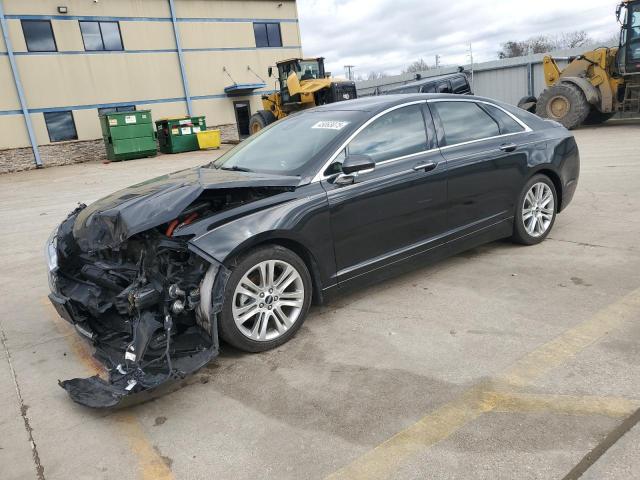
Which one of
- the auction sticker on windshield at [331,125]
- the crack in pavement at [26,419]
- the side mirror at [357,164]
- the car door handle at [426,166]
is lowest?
the crack in pavement at [26,419]

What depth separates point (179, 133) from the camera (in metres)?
22.3

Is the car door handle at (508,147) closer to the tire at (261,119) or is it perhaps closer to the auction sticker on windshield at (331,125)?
the auction sticker on windshield at (331,125)

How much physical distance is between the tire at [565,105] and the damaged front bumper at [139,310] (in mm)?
15712

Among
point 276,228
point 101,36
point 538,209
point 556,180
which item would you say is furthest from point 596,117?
point 101,36

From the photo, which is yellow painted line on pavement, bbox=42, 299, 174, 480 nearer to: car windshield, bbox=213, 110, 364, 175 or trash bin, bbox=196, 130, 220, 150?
car windshield, bbox=213, 110, 364, 175

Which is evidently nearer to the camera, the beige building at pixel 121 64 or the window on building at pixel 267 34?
the beige building at pixel 121 64

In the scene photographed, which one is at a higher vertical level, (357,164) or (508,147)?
(357,164)

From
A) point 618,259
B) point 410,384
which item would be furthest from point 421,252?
point 618,259

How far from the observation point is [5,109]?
2083 cm

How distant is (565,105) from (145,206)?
52.8 feet

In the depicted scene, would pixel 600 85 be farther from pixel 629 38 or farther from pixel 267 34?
pixel 267 34

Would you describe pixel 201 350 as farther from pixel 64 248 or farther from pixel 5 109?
pixel 5 109

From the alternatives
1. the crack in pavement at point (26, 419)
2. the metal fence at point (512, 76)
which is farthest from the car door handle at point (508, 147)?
the metal fence at point (512, 76)

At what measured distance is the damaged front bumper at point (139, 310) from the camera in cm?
291
